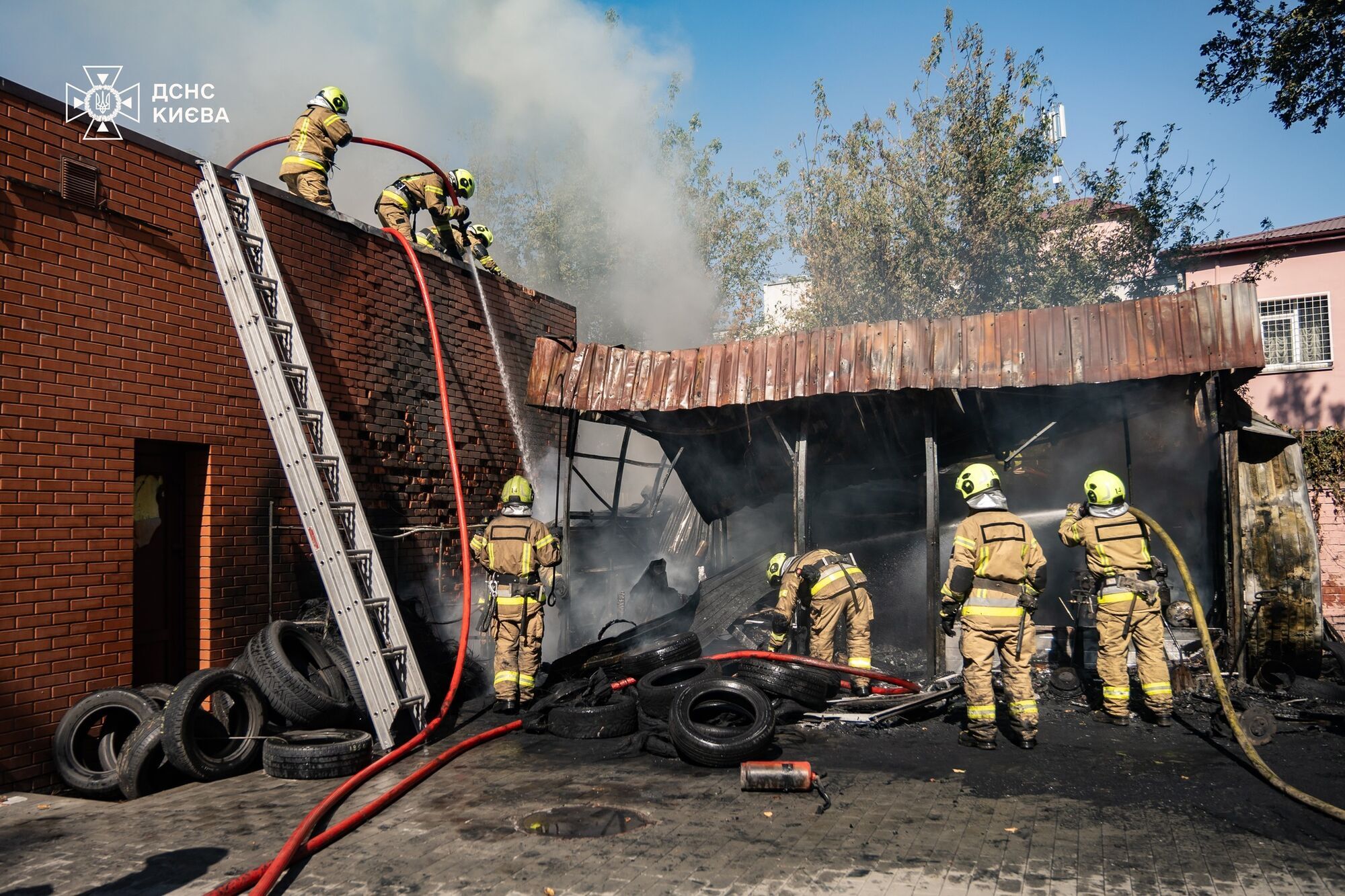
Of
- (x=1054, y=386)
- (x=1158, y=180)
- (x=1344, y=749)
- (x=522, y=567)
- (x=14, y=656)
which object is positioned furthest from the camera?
(x=1158, y=180)

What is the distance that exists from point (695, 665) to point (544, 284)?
22079mm

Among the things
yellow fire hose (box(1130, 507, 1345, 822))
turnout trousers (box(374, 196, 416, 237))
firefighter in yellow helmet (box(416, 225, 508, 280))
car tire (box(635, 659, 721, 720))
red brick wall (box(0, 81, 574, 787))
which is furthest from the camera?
firefighter in yellow helmet (box(416, 225, 508, 280))

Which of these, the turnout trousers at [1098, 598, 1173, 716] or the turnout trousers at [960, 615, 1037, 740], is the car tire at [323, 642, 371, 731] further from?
the turnout trousers at [1098, 598, 1173, 716]

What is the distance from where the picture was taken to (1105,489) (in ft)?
22.2

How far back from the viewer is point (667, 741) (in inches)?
235

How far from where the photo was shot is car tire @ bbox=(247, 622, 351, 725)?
5742 millimetres

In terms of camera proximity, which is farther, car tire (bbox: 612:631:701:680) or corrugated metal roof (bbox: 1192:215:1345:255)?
corrugated metal roof (bbox: 1192:215:1345:255)

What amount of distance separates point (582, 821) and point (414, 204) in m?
8.10

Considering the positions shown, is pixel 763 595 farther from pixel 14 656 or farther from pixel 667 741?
pixel 14 656

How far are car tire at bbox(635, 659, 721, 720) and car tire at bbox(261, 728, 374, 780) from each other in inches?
82.2

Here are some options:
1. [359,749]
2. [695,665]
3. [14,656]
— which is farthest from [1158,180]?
[14,656]

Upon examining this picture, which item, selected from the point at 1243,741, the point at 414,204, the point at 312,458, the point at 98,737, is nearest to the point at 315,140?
the point at 414,204

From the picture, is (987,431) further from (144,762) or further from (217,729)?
(144,762)

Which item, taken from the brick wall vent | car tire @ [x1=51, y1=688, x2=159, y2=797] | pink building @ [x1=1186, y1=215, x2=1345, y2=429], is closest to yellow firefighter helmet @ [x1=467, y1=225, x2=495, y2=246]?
the brick wall vent
